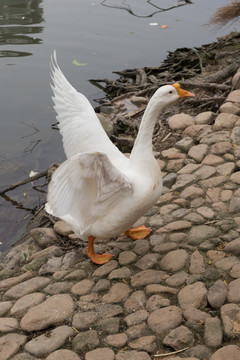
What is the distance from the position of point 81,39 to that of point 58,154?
417cm

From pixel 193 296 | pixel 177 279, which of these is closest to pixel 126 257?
pixel 177 279

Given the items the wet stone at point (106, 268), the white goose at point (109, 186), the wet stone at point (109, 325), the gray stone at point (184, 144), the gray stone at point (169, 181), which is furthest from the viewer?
the gray stone at point (184, 144)

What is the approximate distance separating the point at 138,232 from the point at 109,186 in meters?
0.84

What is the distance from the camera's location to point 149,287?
3.30 metres

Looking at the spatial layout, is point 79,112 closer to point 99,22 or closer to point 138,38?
point 138,38

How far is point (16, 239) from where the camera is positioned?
5184 mm

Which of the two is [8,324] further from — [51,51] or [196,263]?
[51,51]

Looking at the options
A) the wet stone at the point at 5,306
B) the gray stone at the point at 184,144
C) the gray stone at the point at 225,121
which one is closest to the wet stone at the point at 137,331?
the wet stone at the point at 5,306

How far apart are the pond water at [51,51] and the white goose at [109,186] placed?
1869 mm

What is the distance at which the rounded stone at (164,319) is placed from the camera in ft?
9.53

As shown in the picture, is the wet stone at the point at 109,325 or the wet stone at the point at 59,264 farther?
the wet stone at the point at 59,264

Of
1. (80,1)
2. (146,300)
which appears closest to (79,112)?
(146,300)

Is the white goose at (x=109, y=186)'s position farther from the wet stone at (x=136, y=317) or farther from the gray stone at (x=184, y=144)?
the gray stone at (x=184, y=144)

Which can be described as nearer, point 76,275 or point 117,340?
point 117,340
